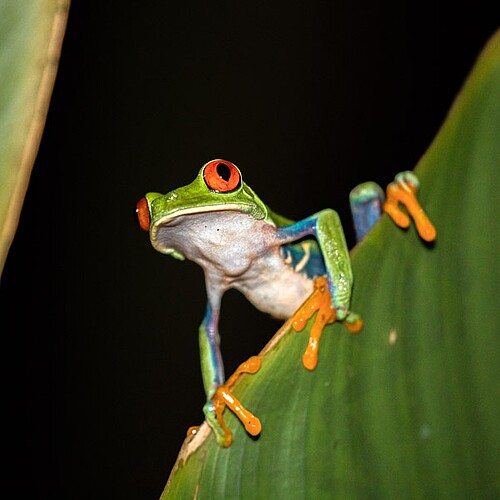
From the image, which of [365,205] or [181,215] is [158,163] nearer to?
[365,205]

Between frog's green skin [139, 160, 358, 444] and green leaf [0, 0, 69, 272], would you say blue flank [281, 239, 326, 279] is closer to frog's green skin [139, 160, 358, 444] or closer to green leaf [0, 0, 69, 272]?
frog's green skin [139, 160, 358, 444]

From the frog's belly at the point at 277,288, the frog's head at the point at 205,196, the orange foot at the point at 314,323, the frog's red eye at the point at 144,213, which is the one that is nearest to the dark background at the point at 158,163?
the frog's belly at the point at 277,288

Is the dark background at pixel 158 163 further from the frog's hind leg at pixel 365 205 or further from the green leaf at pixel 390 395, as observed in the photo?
the green leaf at pixel 390 395

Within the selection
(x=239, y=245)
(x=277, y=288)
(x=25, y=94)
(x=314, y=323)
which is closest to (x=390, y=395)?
(x=314, y=323)

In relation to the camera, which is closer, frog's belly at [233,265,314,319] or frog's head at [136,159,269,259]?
frog's head at [136,159,269,259]

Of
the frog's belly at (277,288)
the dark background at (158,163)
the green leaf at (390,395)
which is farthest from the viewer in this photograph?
the dark background at (158,163)

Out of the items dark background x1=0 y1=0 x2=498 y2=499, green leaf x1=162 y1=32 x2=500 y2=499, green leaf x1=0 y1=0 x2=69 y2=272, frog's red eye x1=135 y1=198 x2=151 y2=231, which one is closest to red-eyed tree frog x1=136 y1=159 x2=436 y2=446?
frog's red eye x1=135 y1=198 x2=151 y2=231
